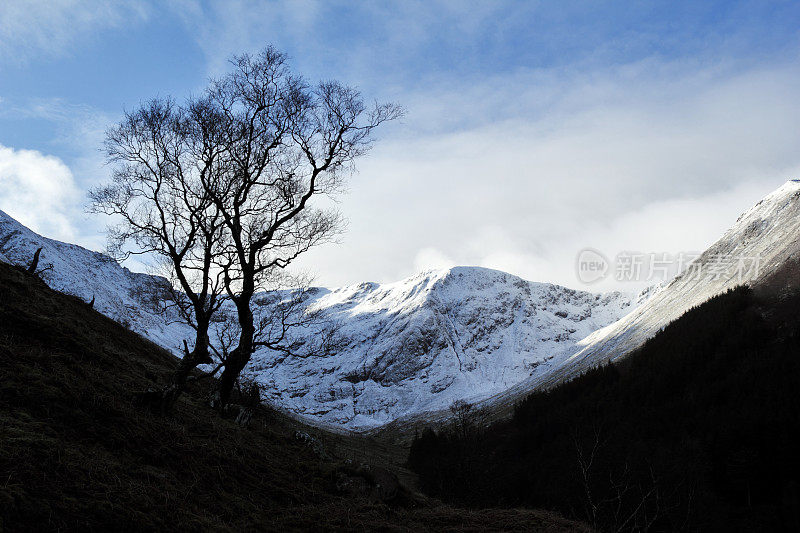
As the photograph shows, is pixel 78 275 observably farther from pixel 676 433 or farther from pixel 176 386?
pixel 176 386

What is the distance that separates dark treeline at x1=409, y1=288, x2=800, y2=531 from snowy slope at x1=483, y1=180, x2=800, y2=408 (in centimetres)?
1496

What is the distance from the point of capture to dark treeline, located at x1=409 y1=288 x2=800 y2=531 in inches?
1828

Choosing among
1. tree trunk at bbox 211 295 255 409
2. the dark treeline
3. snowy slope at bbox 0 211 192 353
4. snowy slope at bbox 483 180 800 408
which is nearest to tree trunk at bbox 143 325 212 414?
tree trunk at bbox 211 295 255 409

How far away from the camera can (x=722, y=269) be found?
118250 mm

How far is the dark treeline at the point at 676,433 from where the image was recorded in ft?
152

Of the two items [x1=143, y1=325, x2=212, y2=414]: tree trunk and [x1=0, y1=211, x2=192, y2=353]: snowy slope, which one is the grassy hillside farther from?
[x1=0, y1=211, x2=192, y2=353]: snowy slope

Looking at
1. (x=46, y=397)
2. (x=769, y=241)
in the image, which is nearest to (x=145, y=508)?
(x=46, y=397)

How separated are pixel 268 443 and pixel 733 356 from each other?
92.5m

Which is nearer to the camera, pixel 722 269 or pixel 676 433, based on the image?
pixel 676 433

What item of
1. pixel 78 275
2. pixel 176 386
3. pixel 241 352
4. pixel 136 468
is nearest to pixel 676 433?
pixel 241 352

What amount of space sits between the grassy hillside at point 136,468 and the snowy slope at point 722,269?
114 m

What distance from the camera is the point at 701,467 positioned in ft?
190

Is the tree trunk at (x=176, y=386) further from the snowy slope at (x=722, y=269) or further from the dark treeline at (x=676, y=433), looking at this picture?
the snowy slope at (x=722, y=269)

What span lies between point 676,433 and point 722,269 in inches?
2647
